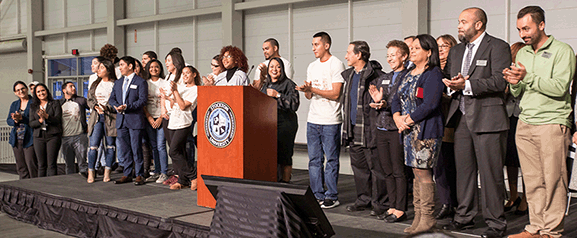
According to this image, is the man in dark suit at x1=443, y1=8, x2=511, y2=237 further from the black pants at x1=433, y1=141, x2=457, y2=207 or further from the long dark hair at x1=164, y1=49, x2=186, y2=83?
the long dark hair at x1=164, y1=49, x2=186, y2=83

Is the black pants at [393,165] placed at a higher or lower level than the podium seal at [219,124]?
lower

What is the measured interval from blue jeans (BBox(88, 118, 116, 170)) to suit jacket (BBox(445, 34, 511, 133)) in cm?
390

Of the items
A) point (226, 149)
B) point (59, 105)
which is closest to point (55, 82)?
point (59, 105)

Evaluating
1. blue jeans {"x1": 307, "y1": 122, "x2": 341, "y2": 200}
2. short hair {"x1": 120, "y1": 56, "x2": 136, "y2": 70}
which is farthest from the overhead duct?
blue jeans {"x1": 307, "y1": 122, "x2": 341, "y2": 200}

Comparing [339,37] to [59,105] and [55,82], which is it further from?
[55,82]

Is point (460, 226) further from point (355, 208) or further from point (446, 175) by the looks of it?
point (355, 208)

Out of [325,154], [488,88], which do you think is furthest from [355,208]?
[488,88]

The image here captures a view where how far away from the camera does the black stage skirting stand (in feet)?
11.2

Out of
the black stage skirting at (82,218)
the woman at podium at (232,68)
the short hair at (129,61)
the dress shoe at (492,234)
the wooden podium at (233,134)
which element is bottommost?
Result: the black stage skirting at (82,218)

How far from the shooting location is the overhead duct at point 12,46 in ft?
39.4

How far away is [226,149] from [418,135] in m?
1.37

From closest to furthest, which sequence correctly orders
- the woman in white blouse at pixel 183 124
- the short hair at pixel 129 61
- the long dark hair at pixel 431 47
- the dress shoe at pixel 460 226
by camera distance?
the long dark hair at pixel 431 47, the dress shoe at pixel 460 226, the woman in white blouse at pixel 183 124, the short hair at pixel 129 61

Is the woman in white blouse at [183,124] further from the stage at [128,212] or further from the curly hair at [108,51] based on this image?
the curly hair at [108,51]

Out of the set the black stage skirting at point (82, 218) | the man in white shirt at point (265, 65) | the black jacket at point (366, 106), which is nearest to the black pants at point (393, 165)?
the black jacket at point (366, 106)
